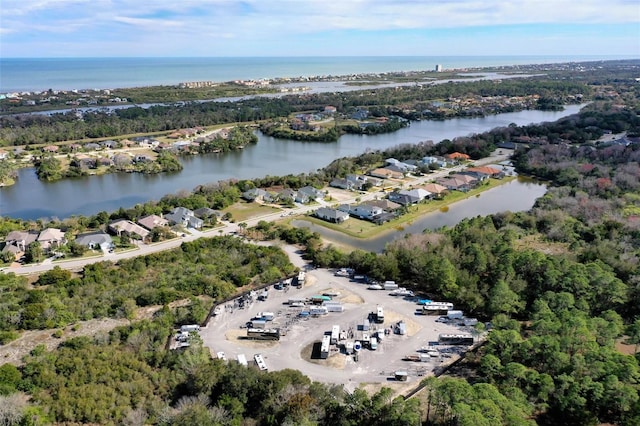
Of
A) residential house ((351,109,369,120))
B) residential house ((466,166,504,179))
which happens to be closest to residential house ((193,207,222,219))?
residential house ((466,166,504,179))

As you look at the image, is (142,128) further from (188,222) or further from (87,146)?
(188,222)

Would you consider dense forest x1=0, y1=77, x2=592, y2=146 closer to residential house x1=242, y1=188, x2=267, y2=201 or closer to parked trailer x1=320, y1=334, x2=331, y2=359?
residential house x1=242, y1=188, x2=267, y2=201

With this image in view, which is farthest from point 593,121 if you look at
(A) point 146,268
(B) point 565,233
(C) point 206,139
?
(A) point 146,268

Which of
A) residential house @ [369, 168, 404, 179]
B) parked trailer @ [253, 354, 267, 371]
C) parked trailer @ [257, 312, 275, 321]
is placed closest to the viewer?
parked trailer @ [253, 354, 267, 371]

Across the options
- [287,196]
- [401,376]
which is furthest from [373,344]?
[287,196]

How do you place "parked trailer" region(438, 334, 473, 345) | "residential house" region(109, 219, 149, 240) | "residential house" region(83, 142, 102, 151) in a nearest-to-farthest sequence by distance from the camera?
"parked trailer" region(438, 334, 473, 345) → "residential house" region(109, 219, 149, 240) → "residential house" region(83, 142, 102, 151)

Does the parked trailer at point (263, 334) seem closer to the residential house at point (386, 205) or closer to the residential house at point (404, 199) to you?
the residential house at point (386, 205)
